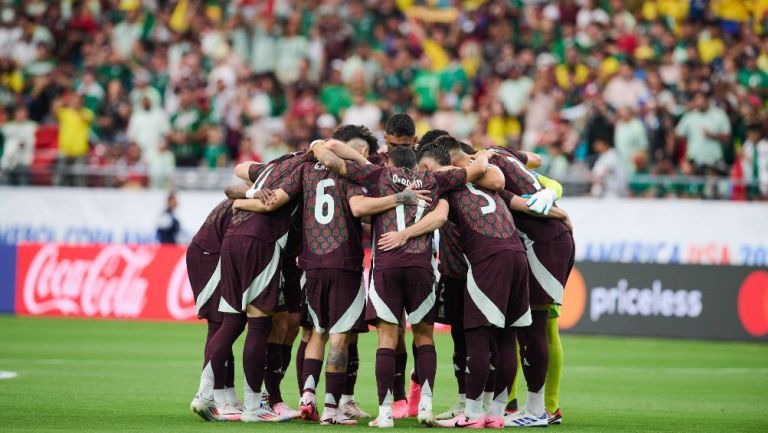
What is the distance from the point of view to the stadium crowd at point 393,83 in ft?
78.0

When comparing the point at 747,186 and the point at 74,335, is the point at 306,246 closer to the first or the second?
the point at 74,335

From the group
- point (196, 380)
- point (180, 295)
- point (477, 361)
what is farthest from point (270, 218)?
point (180, 295)

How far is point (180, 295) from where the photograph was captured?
23.5 m

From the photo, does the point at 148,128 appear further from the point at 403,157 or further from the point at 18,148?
the point at 403,157

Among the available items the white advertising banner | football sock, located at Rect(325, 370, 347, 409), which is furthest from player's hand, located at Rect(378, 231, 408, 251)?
the white advertising banner

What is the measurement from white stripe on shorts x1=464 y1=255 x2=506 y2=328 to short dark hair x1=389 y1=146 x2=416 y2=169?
3.67ft

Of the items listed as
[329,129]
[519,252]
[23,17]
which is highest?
[23,17]

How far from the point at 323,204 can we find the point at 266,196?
521 millimetres

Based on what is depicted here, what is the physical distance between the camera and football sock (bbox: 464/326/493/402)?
10758 mm

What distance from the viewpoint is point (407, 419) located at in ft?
38.5

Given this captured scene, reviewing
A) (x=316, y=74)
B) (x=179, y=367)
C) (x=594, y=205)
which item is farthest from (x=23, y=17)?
(x=179, y=367)

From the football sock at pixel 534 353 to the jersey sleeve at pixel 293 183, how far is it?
7.51 ft

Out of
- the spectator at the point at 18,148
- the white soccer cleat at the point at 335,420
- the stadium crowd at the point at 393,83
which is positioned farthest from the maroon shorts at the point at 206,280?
the spectator at the point at 18,148

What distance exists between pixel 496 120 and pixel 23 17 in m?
12.5
